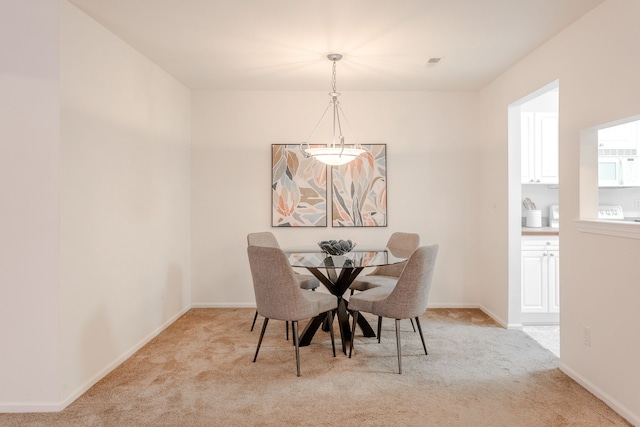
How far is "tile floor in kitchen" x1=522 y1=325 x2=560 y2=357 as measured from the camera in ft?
11.5

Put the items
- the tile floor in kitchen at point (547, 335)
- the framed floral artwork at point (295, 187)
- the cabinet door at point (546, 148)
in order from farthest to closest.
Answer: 1. the framed floral artwork at point (295, 187)
2. the cabinet door at point (546, 148)
3. the tile floor in kitchen at point (547, 335)

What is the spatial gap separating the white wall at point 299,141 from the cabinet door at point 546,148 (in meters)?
0.68

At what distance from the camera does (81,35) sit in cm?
271

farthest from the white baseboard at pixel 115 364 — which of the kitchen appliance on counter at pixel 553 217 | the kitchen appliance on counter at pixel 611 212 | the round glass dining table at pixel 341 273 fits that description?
the kitchen appliance on counter at pixel 611 212

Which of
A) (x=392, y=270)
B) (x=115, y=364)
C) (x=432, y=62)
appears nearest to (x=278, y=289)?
(x=115, y=364)

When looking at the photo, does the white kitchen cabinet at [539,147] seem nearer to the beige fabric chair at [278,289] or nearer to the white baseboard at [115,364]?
the beige fabric chair at [278,289]

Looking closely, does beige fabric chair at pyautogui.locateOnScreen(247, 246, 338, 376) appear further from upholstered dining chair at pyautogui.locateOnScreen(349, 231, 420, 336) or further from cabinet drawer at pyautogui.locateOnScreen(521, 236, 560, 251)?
cabinet drawer at pyautogui.locateOnScreen(521, 236, 560, 251)

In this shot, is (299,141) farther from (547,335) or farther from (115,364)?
(547,335)

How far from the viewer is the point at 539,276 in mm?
4105

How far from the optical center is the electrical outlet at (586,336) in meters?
2.73

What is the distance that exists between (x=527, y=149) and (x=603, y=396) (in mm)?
2698

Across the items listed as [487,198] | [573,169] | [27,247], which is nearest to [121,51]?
[27,247]

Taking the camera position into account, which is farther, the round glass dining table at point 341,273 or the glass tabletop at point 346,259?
the round glass dining table at point 341,273

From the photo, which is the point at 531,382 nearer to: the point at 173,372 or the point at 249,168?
the point at 173,372
